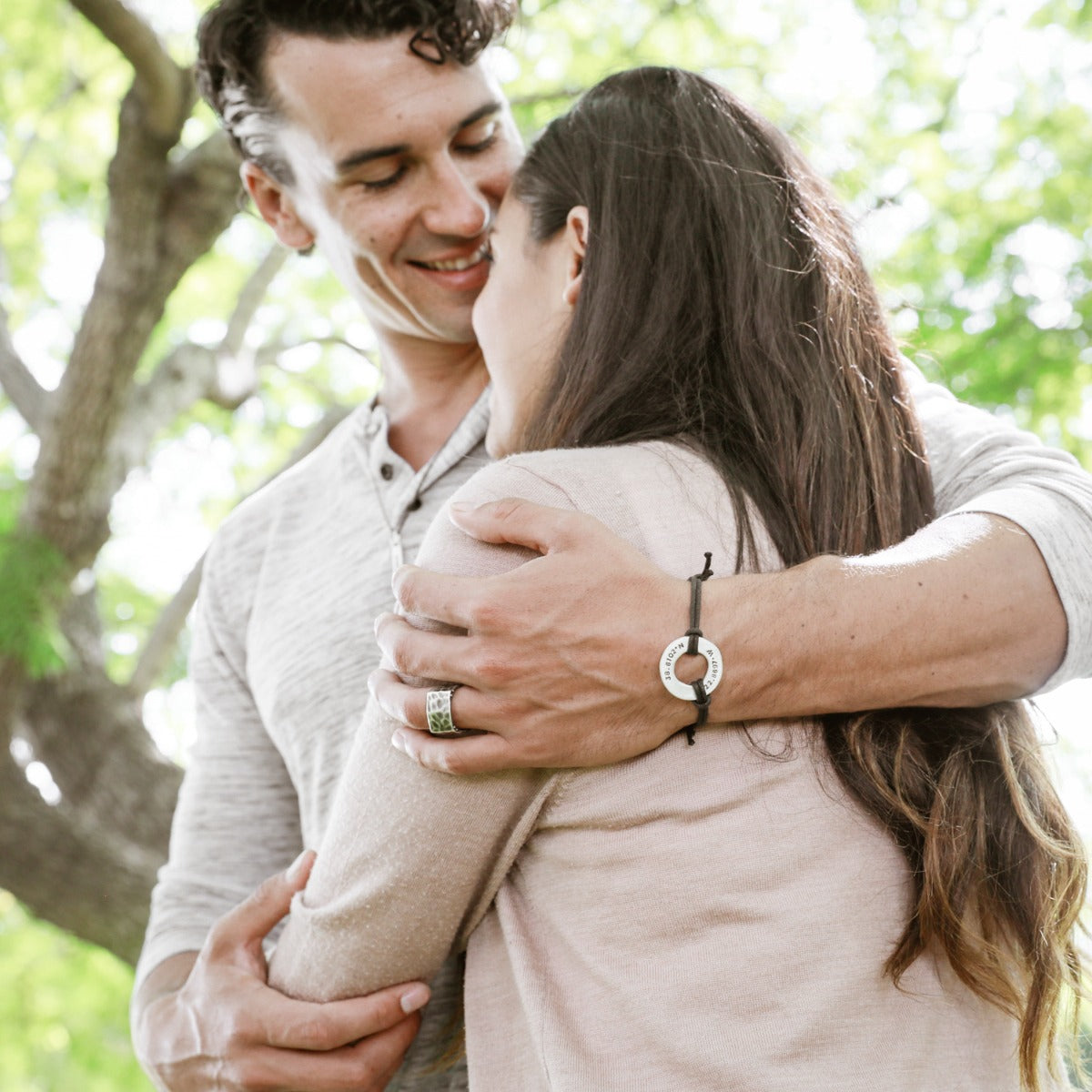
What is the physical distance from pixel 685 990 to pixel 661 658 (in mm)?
337

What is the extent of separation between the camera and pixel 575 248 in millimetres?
1694

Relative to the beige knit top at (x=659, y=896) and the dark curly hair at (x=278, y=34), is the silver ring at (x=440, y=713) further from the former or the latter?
the dark curly hair at (x=278, y=34)

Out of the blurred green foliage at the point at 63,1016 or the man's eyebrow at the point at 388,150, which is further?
the blurred green foliage at the point at 63,1016

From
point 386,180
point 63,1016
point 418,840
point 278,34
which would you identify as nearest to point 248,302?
point 278,34

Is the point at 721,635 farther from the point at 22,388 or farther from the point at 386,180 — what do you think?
the point at 22,388

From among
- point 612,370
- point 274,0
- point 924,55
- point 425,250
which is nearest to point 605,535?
point 612,370

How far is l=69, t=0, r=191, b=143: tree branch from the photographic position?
12.7 feet

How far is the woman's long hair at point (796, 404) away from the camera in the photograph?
4.33ft

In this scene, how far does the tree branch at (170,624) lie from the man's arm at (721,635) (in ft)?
13.9

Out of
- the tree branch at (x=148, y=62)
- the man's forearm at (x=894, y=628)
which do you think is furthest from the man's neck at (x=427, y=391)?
the tree branch at (x=148, y=62)

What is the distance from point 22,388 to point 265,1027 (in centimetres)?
499

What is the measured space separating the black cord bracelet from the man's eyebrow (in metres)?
1.54

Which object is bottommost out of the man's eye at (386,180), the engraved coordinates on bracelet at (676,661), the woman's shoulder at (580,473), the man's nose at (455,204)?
the engraved coordinates on bracelet at (676,661)

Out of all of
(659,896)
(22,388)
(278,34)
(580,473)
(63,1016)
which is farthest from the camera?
(63,1016)
